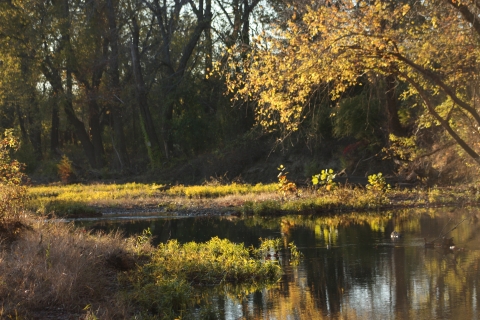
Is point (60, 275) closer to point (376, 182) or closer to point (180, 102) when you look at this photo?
point (376, 182)

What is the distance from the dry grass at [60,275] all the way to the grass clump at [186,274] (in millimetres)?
508

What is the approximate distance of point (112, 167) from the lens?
56719mm

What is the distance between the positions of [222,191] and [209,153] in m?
15.6

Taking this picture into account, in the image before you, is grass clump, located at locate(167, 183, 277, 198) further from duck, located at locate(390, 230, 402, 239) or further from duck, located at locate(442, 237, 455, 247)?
duck, located at locate(442, 237, 455, 247)

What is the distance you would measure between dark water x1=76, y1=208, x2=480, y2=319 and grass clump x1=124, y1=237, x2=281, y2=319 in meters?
0.62

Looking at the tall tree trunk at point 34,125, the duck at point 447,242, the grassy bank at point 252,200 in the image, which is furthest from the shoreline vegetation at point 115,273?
the tall tree trunk at point 34,125

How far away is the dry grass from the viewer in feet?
35.3

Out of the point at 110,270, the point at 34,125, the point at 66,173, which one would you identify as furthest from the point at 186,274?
the point at 34,125

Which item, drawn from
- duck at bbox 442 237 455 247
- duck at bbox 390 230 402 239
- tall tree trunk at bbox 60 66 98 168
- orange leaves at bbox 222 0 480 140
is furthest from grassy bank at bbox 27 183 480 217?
tall tree trunk at bbox 60 66 98 168

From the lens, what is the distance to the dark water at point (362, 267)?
11.8 metres

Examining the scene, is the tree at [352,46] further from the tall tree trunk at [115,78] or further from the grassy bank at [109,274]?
the tall tree trunk at [115,78]

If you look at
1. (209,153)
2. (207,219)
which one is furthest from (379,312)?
(209,153)

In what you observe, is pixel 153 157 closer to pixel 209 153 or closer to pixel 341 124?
pixel 209 153

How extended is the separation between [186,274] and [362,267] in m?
3.68
